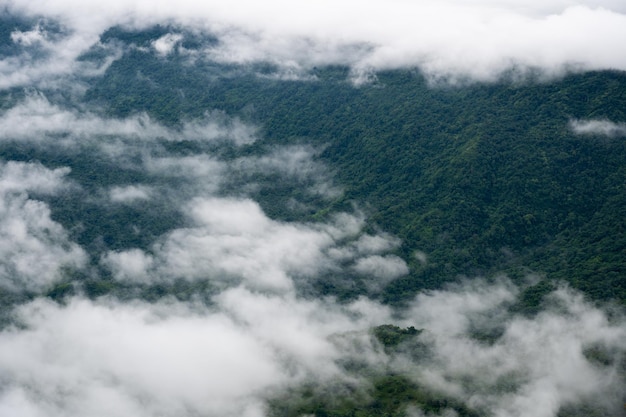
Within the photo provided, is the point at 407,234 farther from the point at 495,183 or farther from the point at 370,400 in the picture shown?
the point at 370,400

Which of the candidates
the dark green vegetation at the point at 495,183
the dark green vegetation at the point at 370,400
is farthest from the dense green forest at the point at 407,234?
the dark green vegetation at the point at 495,183

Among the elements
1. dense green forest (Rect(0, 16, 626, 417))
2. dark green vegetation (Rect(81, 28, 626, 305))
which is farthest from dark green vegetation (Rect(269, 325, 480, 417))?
dark green vegetation (Rect(81, 28, 626, 305))

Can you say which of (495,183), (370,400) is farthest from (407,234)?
(370,400)

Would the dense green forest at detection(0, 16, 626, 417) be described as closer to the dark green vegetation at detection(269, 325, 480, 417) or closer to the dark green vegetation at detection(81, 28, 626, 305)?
the dark green vegetation at detection(269, 325, 480, 417)

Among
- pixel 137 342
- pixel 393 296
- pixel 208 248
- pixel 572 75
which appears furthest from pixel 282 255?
pixel 572 75

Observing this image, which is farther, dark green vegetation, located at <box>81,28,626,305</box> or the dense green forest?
dark green vegetation, located at <box>81,28,626,305</box>

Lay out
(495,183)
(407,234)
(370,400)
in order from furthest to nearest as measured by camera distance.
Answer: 1. (407,234)
2. (495,183)
3. (370,400)

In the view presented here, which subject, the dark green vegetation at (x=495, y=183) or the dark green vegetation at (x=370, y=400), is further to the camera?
the dark green vegetation at (x=495, y=183)

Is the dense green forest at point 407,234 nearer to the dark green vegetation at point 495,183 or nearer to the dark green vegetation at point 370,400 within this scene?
the dark green vegetation at point 370,400

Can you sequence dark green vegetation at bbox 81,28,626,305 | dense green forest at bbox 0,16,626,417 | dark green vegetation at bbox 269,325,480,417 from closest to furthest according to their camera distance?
dark green vegetation at bbox 269,325,480,417
dense green forest at bbox 0,16,626,417
dark green vegetation at bbox 81,28,626,305
